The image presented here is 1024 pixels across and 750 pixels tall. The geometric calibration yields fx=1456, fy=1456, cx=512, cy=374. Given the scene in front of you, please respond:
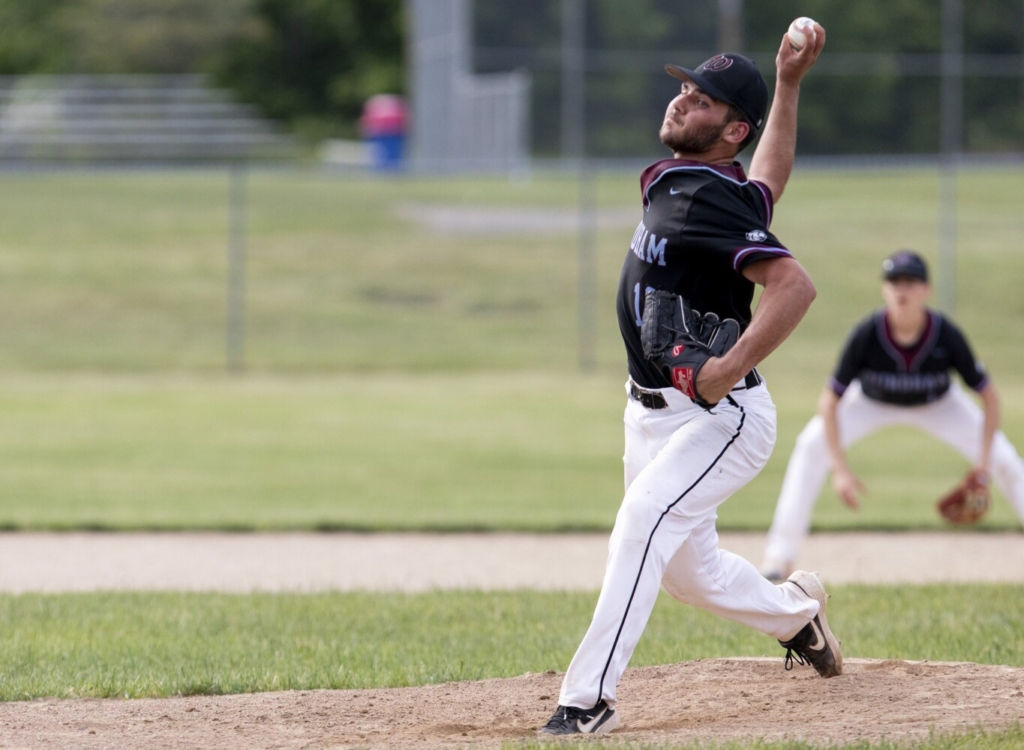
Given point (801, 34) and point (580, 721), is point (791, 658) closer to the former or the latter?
A: point (580, 721)

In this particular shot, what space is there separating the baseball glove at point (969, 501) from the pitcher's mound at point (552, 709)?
9.69 feet

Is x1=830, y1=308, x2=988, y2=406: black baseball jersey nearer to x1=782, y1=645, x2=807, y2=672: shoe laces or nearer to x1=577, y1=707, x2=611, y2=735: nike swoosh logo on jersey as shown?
x1=782, y1=645, x2=807, y2=672: shoe laces

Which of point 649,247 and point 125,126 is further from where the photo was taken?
point 125,126

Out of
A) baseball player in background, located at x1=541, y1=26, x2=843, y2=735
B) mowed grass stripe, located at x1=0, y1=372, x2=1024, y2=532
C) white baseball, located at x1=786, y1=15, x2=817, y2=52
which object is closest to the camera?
baseball player in background, located at x1=541, y1=26, x2=843, y2=735

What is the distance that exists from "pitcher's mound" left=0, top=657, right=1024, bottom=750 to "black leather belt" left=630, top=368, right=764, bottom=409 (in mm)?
1015

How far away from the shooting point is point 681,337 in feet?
14.3

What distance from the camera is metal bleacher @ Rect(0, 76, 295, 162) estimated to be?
128 ft

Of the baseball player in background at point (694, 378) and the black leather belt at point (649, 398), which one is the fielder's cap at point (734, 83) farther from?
the black leather belt at point (649, 398)

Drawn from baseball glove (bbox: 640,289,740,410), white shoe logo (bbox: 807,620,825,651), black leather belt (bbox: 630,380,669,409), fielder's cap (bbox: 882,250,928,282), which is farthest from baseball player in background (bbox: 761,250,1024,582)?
baseball glove (bbox: 640,289,740,410)

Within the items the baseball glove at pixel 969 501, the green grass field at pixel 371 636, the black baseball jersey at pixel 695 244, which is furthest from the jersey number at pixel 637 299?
the baseball glove at pixel 969 501

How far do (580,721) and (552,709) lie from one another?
50 centimetres

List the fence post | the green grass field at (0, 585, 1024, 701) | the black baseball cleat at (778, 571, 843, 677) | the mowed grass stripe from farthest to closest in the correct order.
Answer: the fence post < the mowed grass stripe < the green grass field at (0, 585, 1024, 701) < the black baseball cleat at (778, 571, 843, 677)

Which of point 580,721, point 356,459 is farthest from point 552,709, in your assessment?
point 356,459

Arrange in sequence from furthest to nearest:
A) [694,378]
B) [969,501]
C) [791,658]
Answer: [969,501], [791,658], [694,378]
